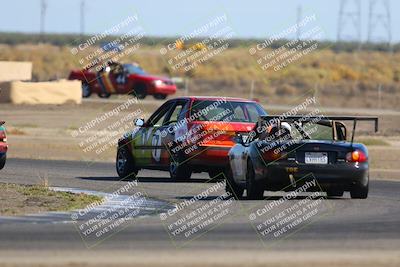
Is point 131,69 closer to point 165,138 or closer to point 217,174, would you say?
point 217,174

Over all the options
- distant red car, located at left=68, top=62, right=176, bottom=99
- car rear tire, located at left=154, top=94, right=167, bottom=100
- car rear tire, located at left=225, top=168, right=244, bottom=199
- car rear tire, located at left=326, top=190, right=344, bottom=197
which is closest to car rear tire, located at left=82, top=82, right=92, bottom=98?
distant red car, located at left=68, top=62, right=176, bottom=99

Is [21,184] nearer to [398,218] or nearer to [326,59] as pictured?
[398,218]

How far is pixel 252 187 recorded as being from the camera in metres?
18.9

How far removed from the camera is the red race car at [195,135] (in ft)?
73.3

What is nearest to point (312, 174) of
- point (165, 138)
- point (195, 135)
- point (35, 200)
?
point (35, 200)

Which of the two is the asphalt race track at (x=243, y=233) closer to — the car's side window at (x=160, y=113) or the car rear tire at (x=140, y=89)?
the car's side window at (x=160, y=113)

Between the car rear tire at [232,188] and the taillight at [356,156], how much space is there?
1760mm

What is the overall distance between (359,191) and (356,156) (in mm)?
604

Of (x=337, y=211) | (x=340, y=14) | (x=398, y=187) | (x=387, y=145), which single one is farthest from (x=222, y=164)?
(x=340, y=14)

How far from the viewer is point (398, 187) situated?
2294 cm

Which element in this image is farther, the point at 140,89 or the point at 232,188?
the point at 140,89

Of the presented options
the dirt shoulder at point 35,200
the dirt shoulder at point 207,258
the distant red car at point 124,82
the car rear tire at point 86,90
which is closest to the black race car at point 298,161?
the dirt shoulder at point 35,200

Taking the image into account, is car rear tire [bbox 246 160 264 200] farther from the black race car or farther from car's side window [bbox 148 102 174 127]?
car's side window [bbox 148 102 174 127]

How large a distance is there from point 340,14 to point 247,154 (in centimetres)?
6374
